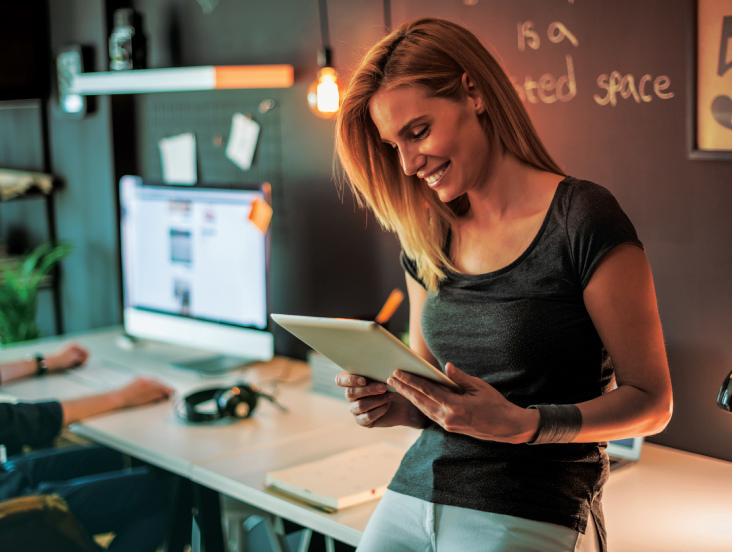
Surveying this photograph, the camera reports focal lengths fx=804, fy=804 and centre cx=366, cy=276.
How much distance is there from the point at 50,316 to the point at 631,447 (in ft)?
8.04

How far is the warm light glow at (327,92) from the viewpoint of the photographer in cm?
196

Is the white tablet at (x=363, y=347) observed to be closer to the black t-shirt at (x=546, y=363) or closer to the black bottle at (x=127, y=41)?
the black t-shirt at (x=546, y=363)

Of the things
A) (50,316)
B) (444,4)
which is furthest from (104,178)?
(444,4)

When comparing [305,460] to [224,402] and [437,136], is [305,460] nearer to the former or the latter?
[224,402]

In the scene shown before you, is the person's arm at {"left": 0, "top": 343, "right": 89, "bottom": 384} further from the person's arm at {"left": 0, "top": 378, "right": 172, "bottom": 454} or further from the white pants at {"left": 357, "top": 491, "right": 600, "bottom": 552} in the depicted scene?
the white pants at {"left": 357, "top": 491, "right": 600, "bottom": 552}

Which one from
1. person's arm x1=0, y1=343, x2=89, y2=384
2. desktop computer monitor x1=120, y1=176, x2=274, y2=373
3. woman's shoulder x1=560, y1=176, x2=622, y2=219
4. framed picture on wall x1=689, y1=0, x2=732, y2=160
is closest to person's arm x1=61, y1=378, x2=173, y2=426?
desktop computer monitor x1=120, y1=176, x2=274, y2=373

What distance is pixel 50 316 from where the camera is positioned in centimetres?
323

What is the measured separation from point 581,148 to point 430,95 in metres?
0.57

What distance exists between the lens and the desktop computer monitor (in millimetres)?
2105

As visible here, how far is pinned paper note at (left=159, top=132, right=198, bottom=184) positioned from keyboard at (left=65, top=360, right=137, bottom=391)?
0.63m

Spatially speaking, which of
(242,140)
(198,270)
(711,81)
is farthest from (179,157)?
(711,81)

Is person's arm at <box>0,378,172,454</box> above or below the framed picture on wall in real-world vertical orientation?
below

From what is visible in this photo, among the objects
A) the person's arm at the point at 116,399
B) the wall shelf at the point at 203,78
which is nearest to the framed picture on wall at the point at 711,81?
the wall shelf at the point at 203,78

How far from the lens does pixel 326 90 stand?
77.3 inches
